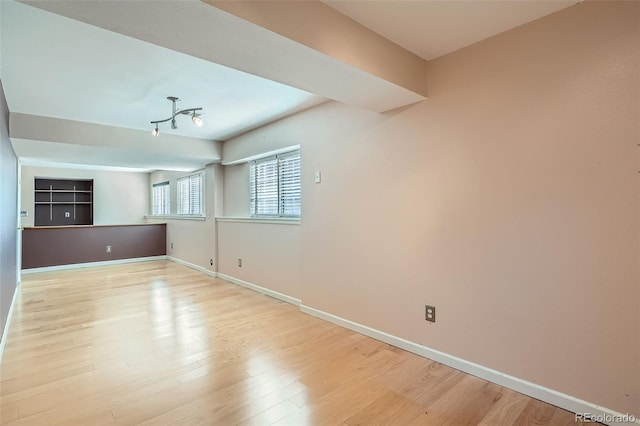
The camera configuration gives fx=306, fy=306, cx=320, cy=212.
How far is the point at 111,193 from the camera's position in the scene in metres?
8.41

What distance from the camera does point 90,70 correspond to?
2.48 metres

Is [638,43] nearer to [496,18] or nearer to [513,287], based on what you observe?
[496,18]

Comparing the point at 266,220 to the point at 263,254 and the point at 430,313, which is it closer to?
the point at 263,254

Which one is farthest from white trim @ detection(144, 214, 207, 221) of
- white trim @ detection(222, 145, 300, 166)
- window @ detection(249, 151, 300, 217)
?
window @ detection(249, 151, 300, 217)

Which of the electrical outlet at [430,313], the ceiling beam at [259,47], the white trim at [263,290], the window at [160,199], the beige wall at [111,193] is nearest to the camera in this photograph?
the ceiling beam at [259,47]

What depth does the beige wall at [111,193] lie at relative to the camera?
24.4ft

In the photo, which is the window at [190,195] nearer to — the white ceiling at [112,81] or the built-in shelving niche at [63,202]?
the white ceiling at [112,81]

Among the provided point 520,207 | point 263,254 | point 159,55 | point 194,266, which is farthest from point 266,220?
point 520,207

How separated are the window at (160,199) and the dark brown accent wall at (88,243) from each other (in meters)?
0.89

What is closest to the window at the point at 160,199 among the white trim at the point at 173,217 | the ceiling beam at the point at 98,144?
the white trim at the point at 173,217

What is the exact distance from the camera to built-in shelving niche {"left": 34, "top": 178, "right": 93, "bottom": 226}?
775 cm

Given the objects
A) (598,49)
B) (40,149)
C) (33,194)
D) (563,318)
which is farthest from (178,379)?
(33,194)

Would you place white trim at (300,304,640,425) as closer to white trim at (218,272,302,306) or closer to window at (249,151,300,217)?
white trim at (218,272,302,306)

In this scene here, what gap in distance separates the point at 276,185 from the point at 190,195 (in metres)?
3.24
